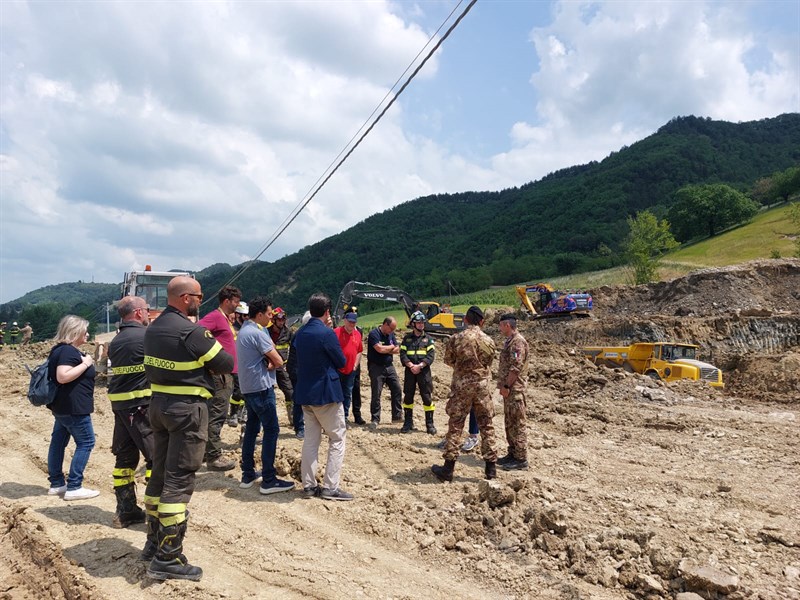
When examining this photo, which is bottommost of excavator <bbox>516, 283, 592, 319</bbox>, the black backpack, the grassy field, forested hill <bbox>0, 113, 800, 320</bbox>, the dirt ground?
the dirt ground

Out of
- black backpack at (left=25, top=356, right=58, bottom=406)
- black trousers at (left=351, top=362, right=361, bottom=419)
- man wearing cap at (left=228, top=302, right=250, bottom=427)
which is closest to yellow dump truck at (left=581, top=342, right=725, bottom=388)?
black trousers at (left=351, top=362, right=361, bottom=419)

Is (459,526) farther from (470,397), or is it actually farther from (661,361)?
(661,361)

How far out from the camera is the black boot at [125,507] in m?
4.20

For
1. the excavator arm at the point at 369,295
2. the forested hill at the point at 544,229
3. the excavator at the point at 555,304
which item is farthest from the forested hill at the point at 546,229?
the excavator arm at the point at 369,295

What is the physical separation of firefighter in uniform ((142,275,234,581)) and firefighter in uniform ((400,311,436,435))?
4.33 m

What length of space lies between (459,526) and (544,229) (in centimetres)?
11113

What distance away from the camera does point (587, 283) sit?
53625mm

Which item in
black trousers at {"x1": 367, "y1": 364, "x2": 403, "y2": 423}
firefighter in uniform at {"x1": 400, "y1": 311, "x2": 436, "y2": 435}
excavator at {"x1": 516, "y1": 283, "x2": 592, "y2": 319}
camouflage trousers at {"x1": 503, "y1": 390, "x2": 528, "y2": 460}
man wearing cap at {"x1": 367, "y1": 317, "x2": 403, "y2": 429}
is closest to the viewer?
camouflage trousers at {"x1": 503, "y1": 390, "x2": 528, "y2": 460}

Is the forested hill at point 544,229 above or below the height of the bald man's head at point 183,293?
above

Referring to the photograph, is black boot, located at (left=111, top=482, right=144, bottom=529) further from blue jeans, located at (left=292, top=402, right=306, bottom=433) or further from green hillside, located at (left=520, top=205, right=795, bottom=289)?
green hillside, located at (left=520, top=205, right=795, bottom=289)

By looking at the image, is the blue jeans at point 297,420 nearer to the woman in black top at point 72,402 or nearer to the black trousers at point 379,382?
the black trousers at point 379,382

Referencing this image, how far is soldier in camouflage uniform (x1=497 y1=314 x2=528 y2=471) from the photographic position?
6.15m

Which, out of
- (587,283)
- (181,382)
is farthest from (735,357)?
(587,283)

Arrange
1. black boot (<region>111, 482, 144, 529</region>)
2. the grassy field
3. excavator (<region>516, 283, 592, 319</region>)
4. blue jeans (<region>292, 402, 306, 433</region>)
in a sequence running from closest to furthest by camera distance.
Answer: black boot (<region>111, 482, 144, 529</region>), blue jeans (<region>292, 402, 306, 433</region>), excavator (<region>516, 283, 592, 319</region>), the grassy field
